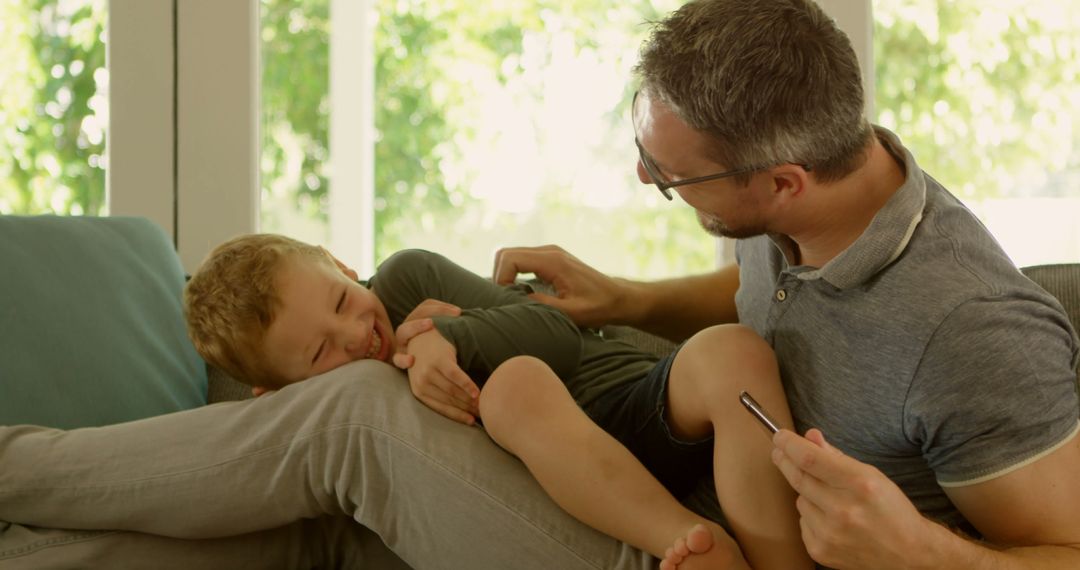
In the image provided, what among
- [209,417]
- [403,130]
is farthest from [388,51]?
[209,417]

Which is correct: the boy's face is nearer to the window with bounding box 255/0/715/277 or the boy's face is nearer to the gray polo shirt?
the gray polo shirt

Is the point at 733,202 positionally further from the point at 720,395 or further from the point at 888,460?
the point at 888,460

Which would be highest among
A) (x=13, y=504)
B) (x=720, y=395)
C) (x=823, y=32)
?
(x=823, y=32)

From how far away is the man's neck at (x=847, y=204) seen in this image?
4.44 feet

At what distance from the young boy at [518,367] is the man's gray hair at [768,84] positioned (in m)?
0.24

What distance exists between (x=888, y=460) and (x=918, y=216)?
0.29 meters

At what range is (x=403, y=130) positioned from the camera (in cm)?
260

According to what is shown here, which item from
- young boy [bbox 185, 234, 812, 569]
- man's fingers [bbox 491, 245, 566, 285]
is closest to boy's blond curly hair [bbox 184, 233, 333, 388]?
young boy [bbox 185, 234, 812, 569]

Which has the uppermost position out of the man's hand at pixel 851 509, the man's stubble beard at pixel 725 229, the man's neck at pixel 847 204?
the man's neck at pixel 847 204

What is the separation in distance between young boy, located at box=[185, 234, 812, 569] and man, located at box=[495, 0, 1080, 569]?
0.35ft

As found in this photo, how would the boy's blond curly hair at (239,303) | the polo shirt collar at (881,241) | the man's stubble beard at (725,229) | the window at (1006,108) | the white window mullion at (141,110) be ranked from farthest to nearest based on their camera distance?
1. the white window mullion at (141,110)
2. the window at (1006,108)
3. the boy's blond curly hair at (239,303)
4. the man's stubble beard at (725,229)
5. the polo shirt collar at (881,241)

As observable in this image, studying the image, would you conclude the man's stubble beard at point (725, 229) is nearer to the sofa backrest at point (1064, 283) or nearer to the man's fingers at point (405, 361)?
the man's fingers at point (405, 361)

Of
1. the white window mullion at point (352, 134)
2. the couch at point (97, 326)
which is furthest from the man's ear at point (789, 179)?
the white window mullion at point (352, 134)

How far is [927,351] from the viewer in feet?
3.92
